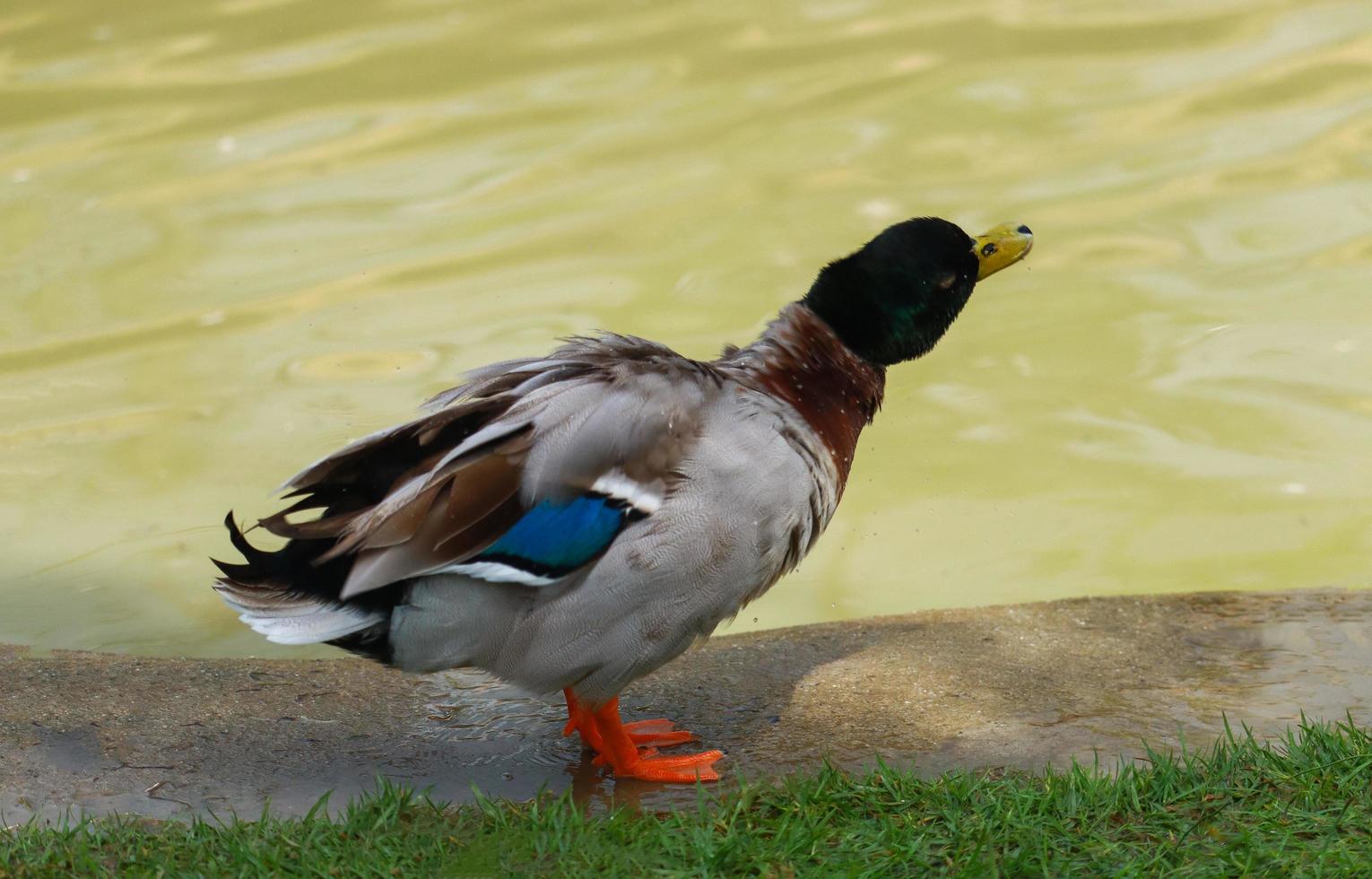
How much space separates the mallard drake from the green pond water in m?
1.75

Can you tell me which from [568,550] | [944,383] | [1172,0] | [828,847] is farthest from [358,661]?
[1172,0]

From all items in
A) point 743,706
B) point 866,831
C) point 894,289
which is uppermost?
point 894,289

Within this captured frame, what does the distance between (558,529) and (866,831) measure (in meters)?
0.88

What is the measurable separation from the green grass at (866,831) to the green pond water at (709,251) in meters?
1.97

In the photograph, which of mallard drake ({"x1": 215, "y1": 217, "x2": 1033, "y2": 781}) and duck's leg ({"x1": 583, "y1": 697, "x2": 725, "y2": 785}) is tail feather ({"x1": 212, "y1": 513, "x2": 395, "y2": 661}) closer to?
mallard drake ({"x1": 215, "y1": 217, "x2": 1033, "y2": 781})

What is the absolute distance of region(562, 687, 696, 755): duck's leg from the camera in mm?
3703

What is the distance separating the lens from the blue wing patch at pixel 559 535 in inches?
127

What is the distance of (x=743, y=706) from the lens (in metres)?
3.90

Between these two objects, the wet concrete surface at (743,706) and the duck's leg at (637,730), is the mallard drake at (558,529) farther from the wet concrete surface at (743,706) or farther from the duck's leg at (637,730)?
the wet concrete surface at (743,706)

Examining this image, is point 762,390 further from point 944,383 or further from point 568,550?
point 944,383

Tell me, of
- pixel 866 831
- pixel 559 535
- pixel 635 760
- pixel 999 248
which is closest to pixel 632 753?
pixel 635 760

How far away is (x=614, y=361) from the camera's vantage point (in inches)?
137

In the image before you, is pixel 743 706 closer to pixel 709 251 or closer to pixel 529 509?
pixel 529 509

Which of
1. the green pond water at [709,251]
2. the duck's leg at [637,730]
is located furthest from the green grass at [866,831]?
the green pond water at [709,251]
